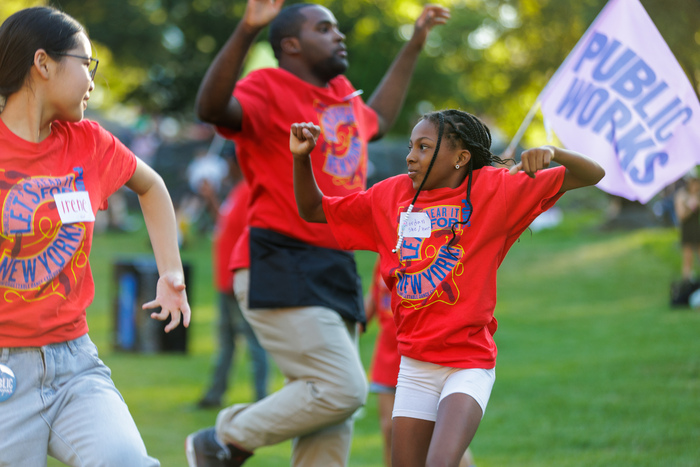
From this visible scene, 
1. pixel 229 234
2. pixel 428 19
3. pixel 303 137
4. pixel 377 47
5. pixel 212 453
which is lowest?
pixel 212 453

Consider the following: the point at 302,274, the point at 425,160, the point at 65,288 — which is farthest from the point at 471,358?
the point at 65,288

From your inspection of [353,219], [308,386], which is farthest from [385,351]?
[353,219]

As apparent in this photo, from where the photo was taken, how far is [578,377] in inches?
337

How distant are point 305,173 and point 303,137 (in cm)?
18

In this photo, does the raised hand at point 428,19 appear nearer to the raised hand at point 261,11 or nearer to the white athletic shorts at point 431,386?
the raised hand at point 261,11

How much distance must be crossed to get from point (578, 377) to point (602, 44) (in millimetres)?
4729

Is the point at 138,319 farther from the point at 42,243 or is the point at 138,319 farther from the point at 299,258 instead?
the point at 42,243

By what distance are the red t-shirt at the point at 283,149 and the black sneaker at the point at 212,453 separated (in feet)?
3.15

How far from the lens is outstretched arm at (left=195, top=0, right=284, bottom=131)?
3969 millimetres

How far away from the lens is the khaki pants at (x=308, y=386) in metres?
4.28

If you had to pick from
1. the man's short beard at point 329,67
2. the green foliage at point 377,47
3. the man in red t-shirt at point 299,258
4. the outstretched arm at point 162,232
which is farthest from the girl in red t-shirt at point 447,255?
the green foliage at point 377,47

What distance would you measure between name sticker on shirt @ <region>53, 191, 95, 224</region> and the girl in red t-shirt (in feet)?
2.86

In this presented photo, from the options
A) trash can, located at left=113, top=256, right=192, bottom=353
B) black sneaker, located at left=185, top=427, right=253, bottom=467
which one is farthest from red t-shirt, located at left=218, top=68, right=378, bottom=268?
trash can, located at left=113, top=256, right=192, bottom=353

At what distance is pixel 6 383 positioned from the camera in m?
2.86
